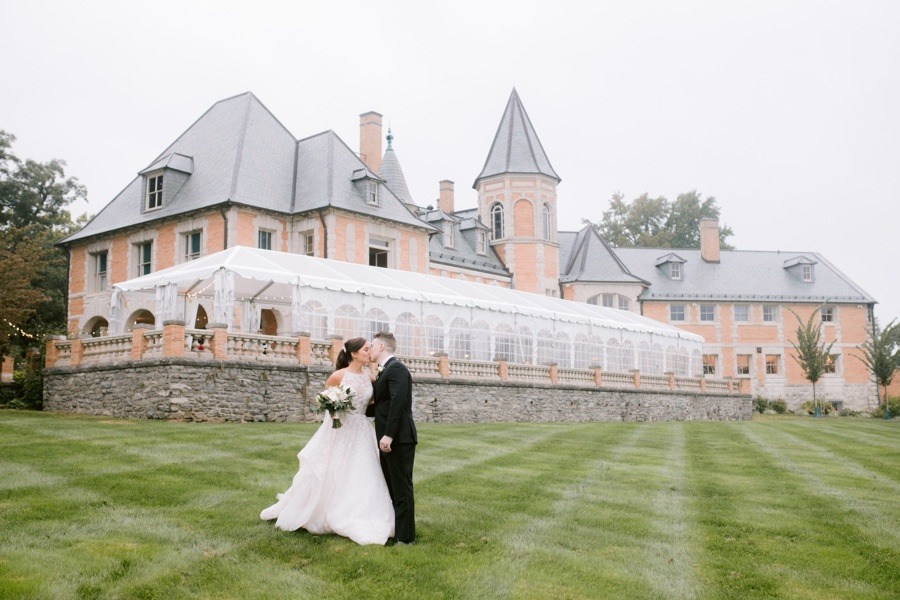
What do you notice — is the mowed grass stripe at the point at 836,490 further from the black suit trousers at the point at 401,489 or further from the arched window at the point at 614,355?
the arched window at the point at 614,355

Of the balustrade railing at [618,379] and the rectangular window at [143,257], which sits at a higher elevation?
the rectangular window at [143,257]

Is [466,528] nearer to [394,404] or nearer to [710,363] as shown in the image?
[394,404]

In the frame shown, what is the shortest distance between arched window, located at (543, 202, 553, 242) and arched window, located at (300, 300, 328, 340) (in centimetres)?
2541

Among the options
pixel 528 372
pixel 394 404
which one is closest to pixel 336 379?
pixel 394 404

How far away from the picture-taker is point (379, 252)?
3391cm

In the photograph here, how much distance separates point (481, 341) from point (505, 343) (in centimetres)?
145

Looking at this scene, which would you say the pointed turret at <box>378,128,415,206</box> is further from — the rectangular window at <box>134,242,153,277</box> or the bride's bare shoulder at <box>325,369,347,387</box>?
the bride's bare shoulder at <box>325,369,347,387</box>

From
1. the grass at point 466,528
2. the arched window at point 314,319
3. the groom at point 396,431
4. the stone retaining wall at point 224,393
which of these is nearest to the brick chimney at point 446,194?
the stone retaining wall at point 224,393

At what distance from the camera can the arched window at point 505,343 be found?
29.1 meters

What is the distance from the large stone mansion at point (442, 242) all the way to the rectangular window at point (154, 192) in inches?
2.1

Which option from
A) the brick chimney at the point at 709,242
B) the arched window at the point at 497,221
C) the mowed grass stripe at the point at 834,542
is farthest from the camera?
the brick chimney at the point at 709,242

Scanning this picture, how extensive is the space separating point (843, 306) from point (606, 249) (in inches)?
582

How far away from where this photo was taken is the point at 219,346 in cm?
1870

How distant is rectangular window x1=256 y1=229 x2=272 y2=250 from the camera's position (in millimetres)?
30844
